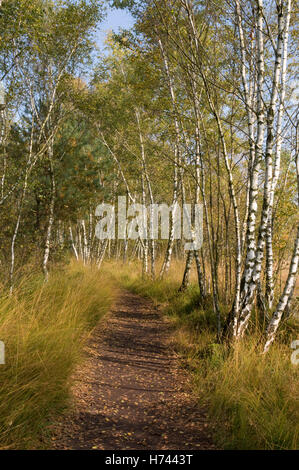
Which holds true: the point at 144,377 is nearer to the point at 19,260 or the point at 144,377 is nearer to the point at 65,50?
the point at 19,260

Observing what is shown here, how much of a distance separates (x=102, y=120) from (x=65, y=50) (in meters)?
6.50

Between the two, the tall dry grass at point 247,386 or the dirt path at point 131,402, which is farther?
the dirt path at point 131,402

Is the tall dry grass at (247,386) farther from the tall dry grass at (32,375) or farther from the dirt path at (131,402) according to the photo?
the tall dry grass at (32,375)

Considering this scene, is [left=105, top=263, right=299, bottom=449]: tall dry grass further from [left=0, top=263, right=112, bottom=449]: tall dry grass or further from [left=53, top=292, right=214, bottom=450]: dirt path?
[left=0, top=263, right=112, bottom=449]: tall dry grass

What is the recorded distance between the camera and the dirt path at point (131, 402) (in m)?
2.83

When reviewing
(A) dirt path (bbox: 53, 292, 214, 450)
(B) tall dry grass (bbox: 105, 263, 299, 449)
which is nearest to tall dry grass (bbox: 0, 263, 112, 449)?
(A) dirt path (bbox: 53, 292, 214, 450)

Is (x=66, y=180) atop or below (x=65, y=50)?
below

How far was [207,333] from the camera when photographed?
5484 mm

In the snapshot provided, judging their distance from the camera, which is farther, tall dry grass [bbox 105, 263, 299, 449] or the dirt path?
the dirt path

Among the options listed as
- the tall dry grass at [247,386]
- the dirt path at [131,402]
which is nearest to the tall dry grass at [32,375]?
the dirt path at [131,402]

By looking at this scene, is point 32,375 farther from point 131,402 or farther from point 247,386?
point 247,386

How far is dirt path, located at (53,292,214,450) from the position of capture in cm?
283

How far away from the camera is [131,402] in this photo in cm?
364

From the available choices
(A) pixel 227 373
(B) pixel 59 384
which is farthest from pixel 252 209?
(B) pixel 59 384
